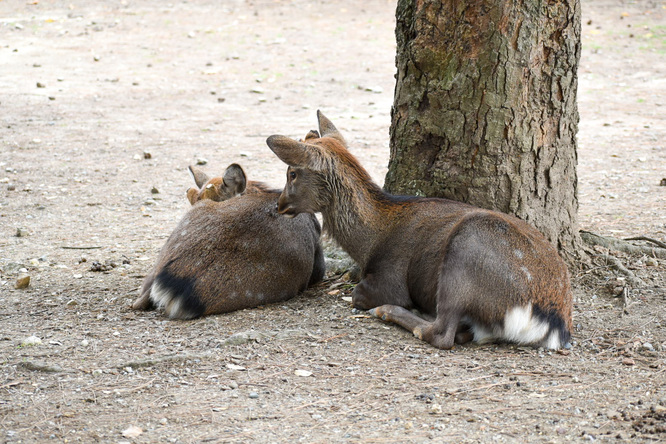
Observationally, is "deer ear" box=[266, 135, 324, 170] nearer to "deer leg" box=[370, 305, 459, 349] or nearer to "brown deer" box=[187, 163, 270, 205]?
"brown deer" box=[187, 163, 270, 205]

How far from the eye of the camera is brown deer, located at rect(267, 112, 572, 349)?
4953 millimetres

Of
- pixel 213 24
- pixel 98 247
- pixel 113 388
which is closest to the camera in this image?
pixel 113 388

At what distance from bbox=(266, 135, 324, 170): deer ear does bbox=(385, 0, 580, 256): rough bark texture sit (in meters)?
0.74

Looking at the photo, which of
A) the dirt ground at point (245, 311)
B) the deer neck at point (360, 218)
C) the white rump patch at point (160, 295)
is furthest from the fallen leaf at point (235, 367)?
the deer neck at point (360, 218)

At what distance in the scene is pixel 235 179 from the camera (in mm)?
6457

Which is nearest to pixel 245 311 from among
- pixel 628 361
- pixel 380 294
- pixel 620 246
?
pixel 380 294

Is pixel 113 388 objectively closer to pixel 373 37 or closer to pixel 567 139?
pixel 567 139

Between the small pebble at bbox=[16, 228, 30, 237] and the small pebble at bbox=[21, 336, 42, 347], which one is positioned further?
the small pebble at bbox=[16, 228, 30, 237]

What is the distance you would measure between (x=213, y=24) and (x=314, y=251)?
46.6 feet

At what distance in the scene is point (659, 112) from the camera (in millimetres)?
12820

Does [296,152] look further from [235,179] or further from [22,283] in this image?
[22,283]

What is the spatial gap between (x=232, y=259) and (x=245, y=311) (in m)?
0.37

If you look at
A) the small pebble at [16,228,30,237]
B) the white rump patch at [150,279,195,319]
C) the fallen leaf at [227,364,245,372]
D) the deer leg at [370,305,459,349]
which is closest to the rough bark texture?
the deer leg at [370,305,459,349]

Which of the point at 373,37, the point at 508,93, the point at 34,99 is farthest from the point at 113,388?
the point at 373,37
